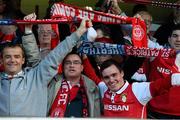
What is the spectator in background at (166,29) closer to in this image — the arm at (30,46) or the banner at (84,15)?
the banner at (84,15)

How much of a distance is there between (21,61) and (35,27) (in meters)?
0.68

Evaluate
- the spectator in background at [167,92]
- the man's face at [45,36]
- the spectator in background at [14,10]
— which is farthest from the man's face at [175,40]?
the spectator in background at [14,10]

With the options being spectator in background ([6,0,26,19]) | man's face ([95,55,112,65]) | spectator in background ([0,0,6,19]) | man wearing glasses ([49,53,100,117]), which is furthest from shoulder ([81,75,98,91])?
spectator in background ([0,0,6,19])

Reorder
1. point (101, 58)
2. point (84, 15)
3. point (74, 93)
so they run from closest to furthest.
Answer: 1. point (74, 93)
2. point (84, 15)
3. point (101, 58)

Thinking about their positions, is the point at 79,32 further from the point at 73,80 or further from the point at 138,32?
the point at 138,32

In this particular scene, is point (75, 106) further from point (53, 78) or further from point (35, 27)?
point (35, 27)

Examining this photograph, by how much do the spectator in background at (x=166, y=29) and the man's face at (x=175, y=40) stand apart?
255mm

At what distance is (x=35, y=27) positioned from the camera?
4078 millimetres

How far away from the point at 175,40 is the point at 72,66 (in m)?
0.82

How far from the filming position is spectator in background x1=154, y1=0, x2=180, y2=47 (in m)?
4.18

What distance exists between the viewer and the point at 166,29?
4.29 m

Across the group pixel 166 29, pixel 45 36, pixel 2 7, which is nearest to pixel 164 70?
pixel 166 29

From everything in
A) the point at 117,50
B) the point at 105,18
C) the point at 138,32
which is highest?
the point at 105,18

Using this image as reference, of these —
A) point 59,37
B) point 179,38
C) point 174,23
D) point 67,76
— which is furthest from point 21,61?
point 174,23
